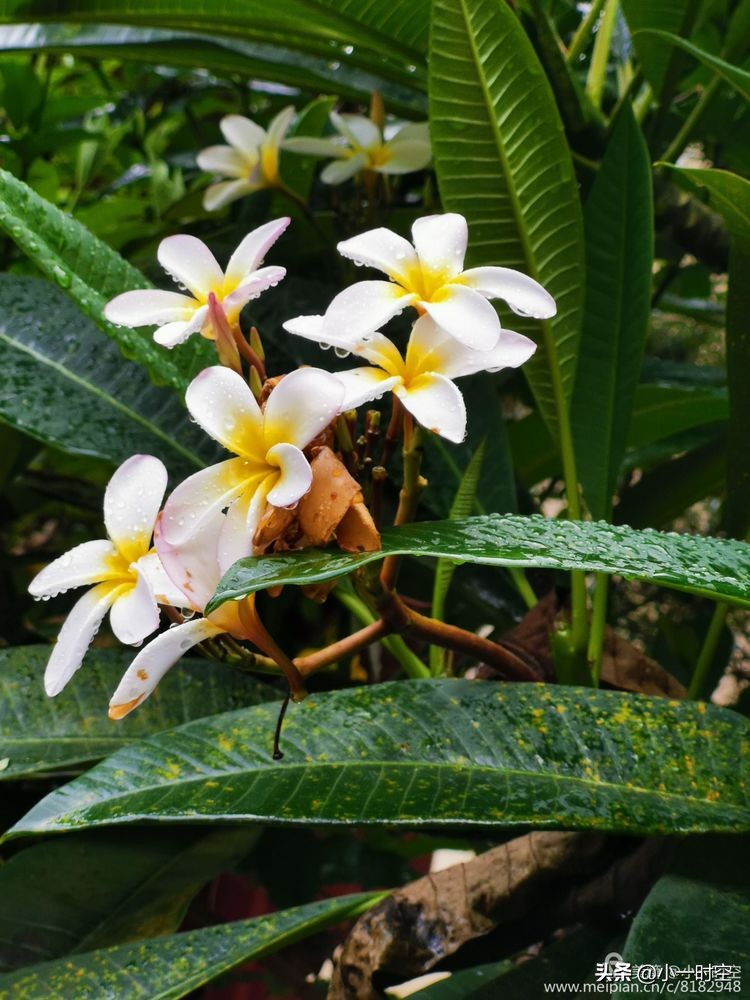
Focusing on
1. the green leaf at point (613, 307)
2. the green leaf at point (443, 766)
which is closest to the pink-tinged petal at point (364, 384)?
the green leaf at point (443, 766)

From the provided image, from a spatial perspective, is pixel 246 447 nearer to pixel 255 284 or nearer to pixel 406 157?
pixel 255 284

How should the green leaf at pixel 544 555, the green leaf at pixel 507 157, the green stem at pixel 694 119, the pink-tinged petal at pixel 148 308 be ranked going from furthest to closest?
the green stem at pixel 694 119
the green leaf at pixel 507 157
the pink-tinged petal at pixel 148 308
the green leaf at pixel 544 555

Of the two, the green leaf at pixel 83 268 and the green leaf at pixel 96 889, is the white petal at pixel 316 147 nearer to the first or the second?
the green leaf at pixel 83 268

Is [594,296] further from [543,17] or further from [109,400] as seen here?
[109,400]

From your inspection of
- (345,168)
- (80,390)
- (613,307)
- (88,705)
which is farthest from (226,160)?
(88,705)

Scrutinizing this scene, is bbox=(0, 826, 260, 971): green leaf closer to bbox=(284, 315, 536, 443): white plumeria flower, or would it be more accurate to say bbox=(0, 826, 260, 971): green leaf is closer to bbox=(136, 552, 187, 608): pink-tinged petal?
bbox=(136, 552, 187, 608): pink-tinged petal

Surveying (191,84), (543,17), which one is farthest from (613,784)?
(191,84)

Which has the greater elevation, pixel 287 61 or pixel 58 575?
pixel 287 61
